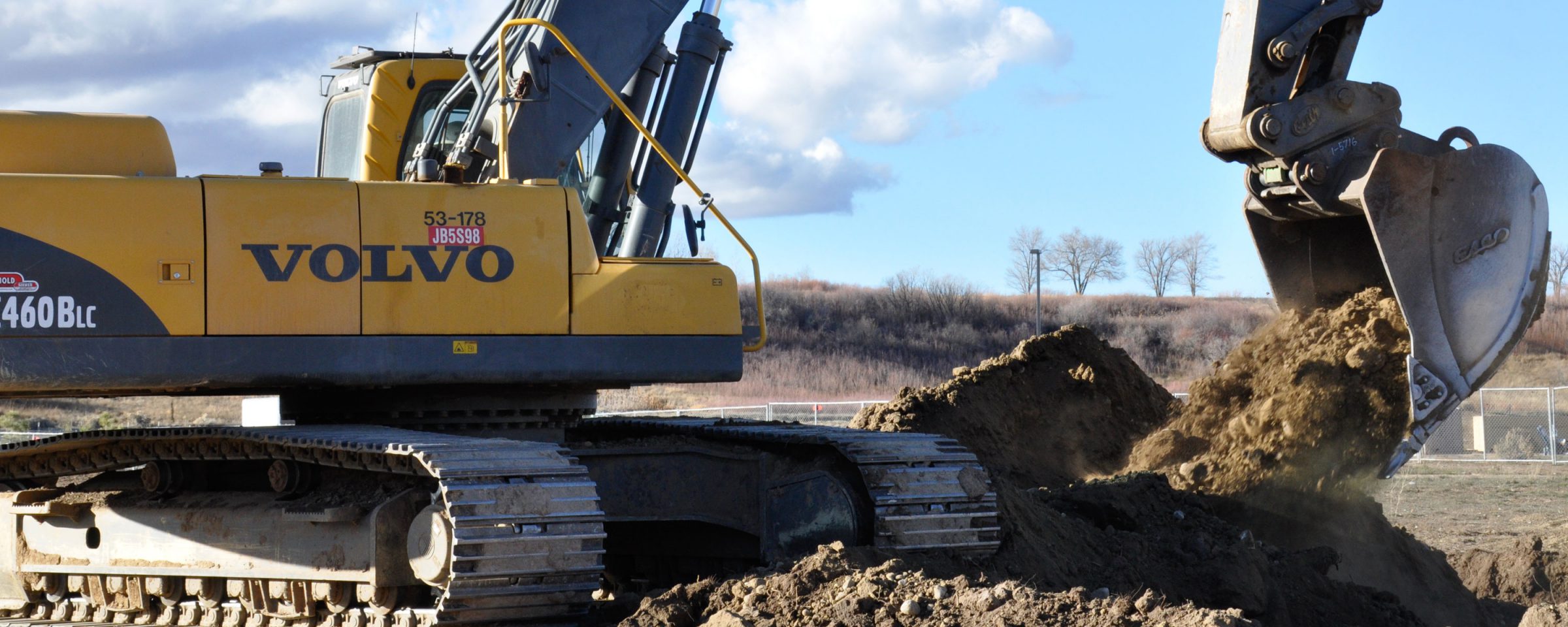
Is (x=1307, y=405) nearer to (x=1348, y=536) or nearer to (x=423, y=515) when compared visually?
(x=1348, y=536)

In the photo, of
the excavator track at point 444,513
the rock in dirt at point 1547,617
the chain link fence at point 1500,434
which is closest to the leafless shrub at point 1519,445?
the chain link fence at point 1500,434

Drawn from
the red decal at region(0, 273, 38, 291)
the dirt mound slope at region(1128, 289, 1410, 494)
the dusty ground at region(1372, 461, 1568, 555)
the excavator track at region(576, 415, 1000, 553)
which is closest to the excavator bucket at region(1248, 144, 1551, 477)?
the dirt mound slope at region(1128, 289, 1410, 494)

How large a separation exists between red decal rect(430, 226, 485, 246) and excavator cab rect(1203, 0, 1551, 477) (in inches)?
155

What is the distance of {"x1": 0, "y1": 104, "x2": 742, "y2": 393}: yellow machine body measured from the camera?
5.99 m

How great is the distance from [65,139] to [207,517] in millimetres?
1699

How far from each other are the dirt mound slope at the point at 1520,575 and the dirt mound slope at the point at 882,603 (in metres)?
3.77

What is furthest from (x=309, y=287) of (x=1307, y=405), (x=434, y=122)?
(x=1307, y=405)

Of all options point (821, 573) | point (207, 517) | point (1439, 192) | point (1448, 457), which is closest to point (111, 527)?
point (207, 517)

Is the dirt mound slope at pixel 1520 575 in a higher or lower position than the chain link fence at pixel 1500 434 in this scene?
higher

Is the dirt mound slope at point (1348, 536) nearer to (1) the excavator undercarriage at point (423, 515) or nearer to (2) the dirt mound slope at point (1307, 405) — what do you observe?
(2) the dirt mound slope at point (1307, 405)

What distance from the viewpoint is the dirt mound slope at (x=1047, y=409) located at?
1062cm

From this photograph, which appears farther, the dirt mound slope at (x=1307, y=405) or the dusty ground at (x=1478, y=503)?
the dusty ground at (x=1478, y=503)

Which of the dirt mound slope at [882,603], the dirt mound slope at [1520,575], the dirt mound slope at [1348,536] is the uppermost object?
the dirt mound slope at [882,603]

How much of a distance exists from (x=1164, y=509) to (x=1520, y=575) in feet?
7.16
